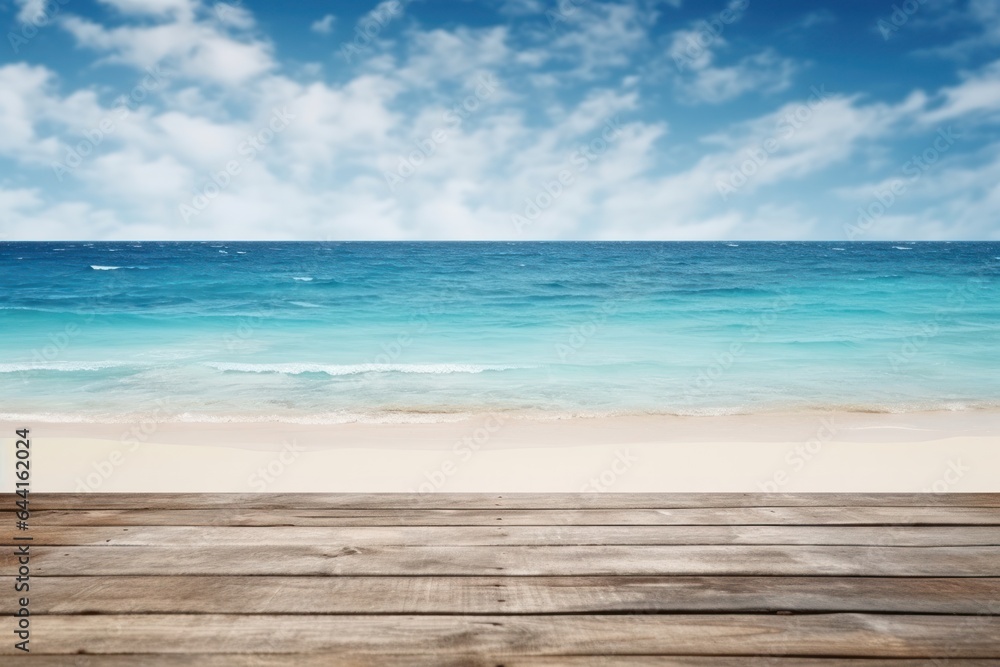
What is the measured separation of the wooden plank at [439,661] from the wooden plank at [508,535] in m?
0.65

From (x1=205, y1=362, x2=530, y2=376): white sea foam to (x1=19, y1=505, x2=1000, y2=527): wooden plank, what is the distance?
8471 millimetres

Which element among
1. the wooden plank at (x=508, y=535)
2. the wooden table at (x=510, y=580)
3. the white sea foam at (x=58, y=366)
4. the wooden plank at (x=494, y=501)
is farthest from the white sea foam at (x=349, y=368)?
the wooden plank at (x=508, y=535)

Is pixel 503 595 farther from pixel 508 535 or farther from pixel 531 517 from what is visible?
pixel 531 517

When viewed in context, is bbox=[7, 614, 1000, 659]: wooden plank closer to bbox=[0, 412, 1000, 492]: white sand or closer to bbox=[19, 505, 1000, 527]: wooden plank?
bbox=[19, 505, 1000, 527]: wooden plank

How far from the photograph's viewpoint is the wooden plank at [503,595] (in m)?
1.78

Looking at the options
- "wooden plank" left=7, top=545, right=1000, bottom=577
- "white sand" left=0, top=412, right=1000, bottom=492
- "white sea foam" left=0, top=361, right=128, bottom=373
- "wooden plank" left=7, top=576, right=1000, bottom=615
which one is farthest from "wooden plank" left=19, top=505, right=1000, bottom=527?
"white sea foam" left=0, top=361, right=128, bottom=373

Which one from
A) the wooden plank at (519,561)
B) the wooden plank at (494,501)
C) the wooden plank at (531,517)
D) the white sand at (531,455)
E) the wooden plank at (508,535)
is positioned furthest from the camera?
the white sand at (531,455)

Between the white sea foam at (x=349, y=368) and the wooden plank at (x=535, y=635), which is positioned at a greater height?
the wooden plank at (x=535, y=635)

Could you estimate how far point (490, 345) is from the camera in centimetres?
1482

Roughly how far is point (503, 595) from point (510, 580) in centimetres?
9

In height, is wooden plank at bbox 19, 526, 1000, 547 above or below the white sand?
above

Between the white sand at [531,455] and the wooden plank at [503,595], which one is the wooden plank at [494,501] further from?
the white sand at [531,455]

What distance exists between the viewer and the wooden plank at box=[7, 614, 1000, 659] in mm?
1593

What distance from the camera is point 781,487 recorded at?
16.7 ft
